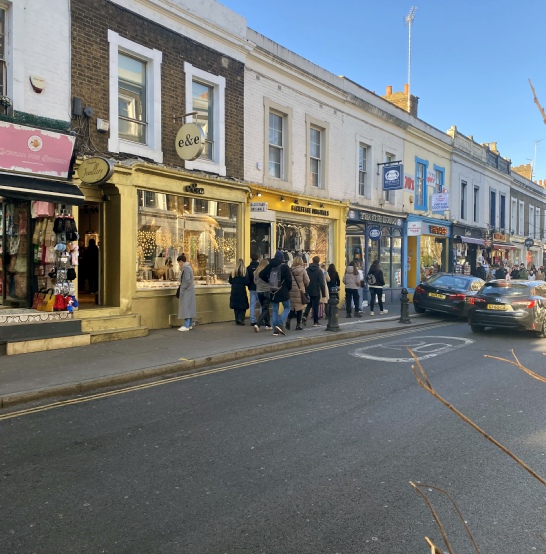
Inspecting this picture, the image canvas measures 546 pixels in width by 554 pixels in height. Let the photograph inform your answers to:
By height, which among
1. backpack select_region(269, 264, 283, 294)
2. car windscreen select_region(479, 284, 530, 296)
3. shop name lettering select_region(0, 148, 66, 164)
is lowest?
car windscreen select_region(479, 284, 530, 296)

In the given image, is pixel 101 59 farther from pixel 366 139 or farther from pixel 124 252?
pixel 366 139

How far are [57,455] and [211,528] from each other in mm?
1988

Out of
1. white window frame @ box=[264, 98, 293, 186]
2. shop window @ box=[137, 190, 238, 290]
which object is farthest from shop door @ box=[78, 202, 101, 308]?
white window frame @ box=[264, 98, 293, 186]

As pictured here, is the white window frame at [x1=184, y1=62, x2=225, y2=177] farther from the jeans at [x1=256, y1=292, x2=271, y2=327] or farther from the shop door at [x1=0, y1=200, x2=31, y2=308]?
the shop door at [x1=0, y1=200, x2=31, y2=308]

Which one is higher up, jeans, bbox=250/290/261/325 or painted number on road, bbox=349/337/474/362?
jeans, bbox=250/290/261/325

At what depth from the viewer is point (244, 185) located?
14195 millimetres

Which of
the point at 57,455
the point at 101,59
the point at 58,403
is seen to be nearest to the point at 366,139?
the point at 101,59

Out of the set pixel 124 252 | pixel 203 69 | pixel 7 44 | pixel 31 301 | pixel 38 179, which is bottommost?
pixel 31 301

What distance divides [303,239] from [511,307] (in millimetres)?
7232

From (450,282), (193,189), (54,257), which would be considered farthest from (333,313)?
(54,257)

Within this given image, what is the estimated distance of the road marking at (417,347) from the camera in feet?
31.1

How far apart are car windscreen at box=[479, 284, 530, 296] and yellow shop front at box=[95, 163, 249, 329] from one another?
6653mm

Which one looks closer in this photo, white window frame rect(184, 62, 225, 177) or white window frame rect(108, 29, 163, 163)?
white window frame rect(108, 29, 163, 163)

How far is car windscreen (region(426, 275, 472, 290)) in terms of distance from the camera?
1617 cm
